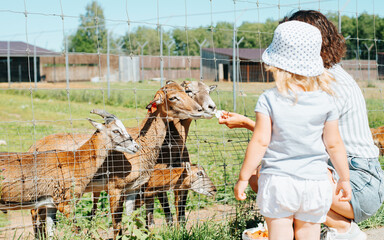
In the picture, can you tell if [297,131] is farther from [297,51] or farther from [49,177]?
[49,177]

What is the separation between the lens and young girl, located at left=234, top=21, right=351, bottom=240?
2.82 meters

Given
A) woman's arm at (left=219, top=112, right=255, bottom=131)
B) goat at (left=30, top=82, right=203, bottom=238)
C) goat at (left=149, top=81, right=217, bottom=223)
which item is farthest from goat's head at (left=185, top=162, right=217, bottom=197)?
woman's arm at (left=219, top=112, right=255, bottom=131)

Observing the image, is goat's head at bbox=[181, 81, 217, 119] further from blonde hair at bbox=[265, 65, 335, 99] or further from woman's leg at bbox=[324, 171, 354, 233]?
blonde hair at bbox=[265, 65, 335, 99]

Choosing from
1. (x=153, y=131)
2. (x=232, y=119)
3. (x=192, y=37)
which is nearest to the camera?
(x=232, y=119)

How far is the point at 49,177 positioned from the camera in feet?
15.8

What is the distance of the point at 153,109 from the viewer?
215 inches

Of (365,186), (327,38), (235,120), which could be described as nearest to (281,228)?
(365,186)

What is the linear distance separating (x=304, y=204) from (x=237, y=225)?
187cm

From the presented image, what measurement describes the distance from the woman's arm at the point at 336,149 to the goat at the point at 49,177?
2.55 meters

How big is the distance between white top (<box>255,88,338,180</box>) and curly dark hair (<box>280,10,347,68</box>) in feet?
2.39

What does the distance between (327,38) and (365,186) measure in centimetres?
121

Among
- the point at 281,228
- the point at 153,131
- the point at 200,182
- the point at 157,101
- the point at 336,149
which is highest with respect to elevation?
the point at 157,101

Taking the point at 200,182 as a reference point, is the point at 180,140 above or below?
above

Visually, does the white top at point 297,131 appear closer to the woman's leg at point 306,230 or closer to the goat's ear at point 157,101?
the woman's leg at point 306,230
